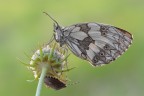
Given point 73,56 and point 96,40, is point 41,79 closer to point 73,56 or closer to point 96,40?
point 96,40

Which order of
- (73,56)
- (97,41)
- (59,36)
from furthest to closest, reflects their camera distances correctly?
1. (73,56)
2. (97,41)
3. (59,36)

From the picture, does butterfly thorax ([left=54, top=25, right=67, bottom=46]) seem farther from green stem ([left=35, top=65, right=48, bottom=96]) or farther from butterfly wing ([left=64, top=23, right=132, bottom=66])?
green stem ([left=35, top=65, right=48, bottom=96])

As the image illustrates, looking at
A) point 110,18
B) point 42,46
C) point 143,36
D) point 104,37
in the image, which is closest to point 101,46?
point 104,37

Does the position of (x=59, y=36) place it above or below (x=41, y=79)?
above

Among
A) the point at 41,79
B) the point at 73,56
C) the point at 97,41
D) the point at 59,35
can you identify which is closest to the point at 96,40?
the point at 97,41

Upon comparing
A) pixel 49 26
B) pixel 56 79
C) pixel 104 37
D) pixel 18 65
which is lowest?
pixel 56 79

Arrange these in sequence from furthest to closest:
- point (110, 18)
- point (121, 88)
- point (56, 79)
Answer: point (110, 18), point (121, 88), point (56, 79)

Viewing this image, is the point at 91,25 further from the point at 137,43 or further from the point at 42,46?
the point at 137,43
